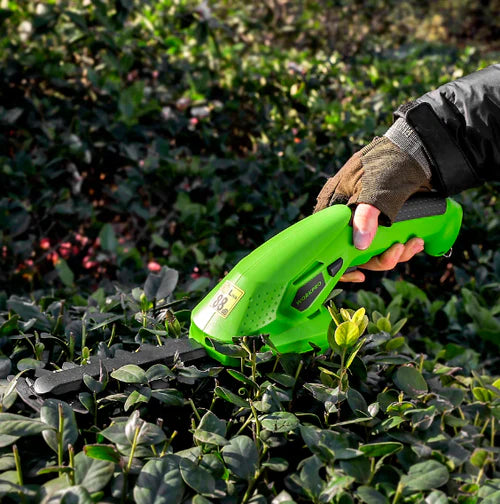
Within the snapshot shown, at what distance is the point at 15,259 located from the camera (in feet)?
9.76

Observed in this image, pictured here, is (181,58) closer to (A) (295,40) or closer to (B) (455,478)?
(A) (295,40)

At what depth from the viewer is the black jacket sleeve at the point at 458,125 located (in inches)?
73.5

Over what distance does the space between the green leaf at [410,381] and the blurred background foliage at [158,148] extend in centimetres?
104

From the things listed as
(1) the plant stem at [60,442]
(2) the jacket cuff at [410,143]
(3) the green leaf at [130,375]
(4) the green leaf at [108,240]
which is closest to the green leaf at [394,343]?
(2) the jacket cuff at [410,143]

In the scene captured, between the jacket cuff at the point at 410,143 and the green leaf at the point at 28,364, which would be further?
the jacket cuff at the point at 410,143

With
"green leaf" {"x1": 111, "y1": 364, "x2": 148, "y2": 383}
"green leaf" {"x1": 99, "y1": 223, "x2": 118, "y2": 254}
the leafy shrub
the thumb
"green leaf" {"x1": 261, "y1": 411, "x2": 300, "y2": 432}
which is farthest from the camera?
"green leaf" {"x1": 99, "y1": 223, "x2": 118, "y2": 254}

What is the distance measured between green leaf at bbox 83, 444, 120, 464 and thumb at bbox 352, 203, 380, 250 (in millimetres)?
887

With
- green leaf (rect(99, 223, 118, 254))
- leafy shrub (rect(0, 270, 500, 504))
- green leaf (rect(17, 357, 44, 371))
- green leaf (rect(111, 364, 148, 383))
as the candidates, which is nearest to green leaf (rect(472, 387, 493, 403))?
leafy shrub (rect(0, 270, 500, 504))

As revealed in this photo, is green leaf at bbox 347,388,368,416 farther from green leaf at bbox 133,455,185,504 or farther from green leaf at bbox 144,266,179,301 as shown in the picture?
green leaf at bbox 144,266,179,301

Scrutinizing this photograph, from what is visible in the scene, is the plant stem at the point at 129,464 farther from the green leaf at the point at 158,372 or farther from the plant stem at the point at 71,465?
the green leaf at the point at 158,372

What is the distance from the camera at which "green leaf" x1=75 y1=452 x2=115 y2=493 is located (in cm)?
109

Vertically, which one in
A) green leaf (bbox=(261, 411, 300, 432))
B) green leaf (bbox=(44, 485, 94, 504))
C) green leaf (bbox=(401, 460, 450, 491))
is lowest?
green leaf (bbox=(401, 460, 450, 491))

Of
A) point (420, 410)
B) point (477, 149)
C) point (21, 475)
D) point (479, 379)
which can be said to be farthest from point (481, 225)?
point (21, 475)

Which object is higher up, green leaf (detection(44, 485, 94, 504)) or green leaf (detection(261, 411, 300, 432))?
green leaf (detection(44, 485, 94, 504))
